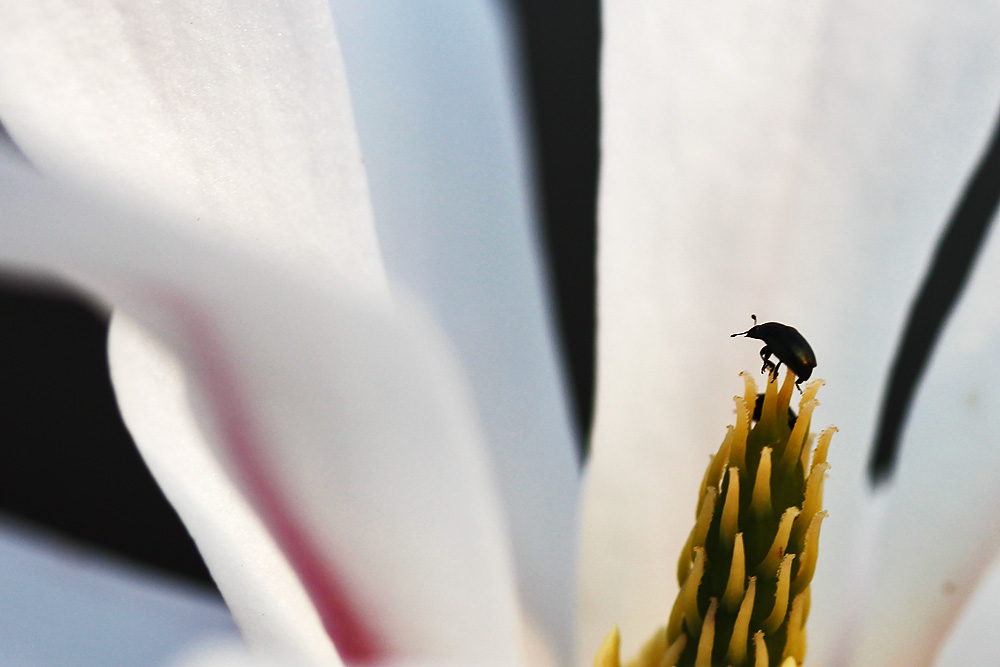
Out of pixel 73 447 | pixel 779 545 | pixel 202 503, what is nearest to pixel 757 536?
pixel 779 545

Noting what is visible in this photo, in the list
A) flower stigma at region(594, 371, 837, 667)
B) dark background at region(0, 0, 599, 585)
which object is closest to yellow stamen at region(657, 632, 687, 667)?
flower stigma at region(594, 371, 837, 667)

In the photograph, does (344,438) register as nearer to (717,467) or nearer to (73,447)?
(717,467)

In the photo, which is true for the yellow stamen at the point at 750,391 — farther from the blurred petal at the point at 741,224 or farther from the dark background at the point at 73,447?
the dark background at the point at 73,447

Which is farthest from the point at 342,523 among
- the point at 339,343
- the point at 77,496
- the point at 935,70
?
the point at 77,496

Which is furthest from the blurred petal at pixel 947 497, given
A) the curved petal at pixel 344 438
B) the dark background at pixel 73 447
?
the dark background at pixel 73 447

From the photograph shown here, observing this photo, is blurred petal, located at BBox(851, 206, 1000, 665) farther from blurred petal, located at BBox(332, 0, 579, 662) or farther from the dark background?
the dark background

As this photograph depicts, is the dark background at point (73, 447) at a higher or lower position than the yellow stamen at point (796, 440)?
higher

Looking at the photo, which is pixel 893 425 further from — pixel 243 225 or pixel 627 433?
pixel 243 225
